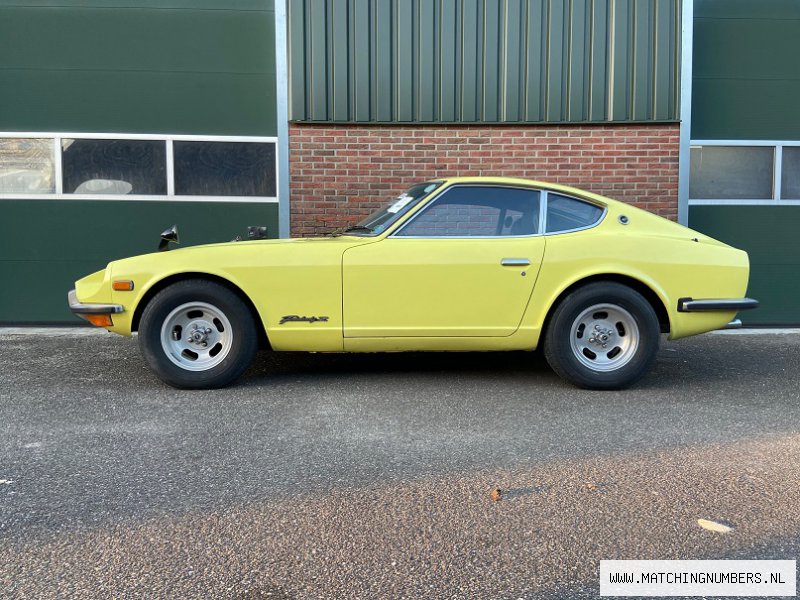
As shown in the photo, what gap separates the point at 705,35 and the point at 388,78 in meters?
3.28

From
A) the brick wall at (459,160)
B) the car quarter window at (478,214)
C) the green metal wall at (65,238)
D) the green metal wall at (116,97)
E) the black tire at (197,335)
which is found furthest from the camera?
the brick wall at (459,160)

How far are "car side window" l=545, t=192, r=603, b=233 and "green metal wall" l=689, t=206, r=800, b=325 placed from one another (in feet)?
10.5

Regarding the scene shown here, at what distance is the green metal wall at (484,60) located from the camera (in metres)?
7.91

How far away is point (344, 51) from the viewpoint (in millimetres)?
7910

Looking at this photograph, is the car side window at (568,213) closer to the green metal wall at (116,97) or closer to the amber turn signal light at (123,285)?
the amber turn signal light at (123,285)

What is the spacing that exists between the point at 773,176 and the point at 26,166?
7.62m

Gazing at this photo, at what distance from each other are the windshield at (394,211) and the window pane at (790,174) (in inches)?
181

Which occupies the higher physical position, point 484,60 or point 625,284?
→ point 484,60

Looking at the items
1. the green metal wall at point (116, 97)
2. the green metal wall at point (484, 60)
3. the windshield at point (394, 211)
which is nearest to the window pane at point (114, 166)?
the green metal wall at point (116, 97)

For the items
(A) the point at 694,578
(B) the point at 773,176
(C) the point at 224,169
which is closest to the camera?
(A) the point at 694,578

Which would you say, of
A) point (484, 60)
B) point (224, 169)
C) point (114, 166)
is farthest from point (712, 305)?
point (114, 166)

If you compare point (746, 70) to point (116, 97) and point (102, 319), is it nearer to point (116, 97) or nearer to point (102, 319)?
point (116, 97)

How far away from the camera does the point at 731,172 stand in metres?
8.38

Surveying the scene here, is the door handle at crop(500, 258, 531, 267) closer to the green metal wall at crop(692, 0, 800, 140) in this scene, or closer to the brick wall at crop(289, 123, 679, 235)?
the brick wall at crop(289, 123, 679, 235)
